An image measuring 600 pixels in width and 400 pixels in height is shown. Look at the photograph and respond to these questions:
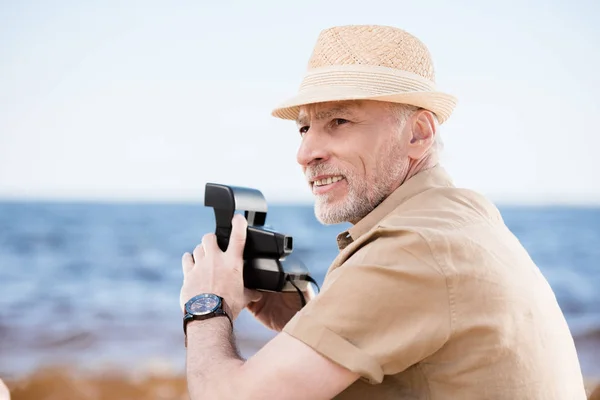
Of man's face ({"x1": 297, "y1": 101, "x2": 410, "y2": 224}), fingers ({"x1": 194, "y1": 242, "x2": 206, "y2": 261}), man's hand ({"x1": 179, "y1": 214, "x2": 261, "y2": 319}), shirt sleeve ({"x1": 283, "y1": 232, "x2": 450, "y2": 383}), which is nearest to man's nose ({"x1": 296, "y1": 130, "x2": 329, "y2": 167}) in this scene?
man's face ({"x1": 297, "y1": 101, "x2": 410, "y2": 224})

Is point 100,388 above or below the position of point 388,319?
below

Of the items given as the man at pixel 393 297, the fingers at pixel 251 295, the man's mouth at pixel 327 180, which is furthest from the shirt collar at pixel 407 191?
the fingers at pixel 251 295

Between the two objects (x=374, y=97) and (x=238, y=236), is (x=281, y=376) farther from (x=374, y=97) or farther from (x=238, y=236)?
(x=374, y=97)

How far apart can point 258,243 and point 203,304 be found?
24 cm

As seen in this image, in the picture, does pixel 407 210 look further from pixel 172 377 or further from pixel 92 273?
pixel 92 273

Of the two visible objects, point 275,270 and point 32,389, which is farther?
point 32,389

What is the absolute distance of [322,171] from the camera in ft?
6.04

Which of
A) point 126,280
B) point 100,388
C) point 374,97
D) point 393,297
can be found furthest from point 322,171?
point 126,280

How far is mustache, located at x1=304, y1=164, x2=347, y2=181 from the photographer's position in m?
1.83

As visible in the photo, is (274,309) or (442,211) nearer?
(442,211)

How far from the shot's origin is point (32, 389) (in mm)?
5426

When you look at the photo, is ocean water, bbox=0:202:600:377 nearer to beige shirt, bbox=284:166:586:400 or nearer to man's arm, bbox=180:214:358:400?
man's arm, bbox=180:214:358:400

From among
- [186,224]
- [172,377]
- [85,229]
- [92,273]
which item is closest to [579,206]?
[186,224]

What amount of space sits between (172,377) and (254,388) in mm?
4672
